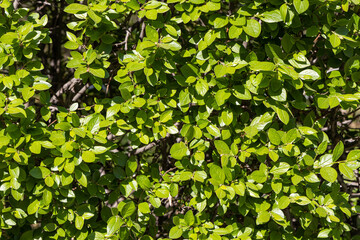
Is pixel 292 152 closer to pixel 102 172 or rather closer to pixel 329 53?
pixel 329 53

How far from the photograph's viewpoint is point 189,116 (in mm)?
2230

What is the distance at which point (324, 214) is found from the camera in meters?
2.16

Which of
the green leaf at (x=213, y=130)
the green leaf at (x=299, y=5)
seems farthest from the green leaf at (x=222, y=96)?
the green leaf at (x=299, y=5)

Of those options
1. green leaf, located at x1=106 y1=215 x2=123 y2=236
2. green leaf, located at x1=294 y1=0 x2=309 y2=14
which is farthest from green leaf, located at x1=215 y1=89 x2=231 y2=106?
green leaf, located at x1=106 y1=215 x2=123 y2=236

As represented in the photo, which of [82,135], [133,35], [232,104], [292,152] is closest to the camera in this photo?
[82,135]

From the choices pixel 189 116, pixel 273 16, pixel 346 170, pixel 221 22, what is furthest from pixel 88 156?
pixel 346 170

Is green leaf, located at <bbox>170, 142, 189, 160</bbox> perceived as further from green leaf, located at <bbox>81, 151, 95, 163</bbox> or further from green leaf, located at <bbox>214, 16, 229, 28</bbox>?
green leaf, located at <bbox>214, 16, 229, 28</bbox>

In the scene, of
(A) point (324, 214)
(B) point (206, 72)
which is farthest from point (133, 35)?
(A) point (324, 214)

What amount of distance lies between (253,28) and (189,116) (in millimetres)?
571

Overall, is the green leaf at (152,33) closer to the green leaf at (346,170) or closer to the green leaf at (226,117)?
the green leaf at (226,117)

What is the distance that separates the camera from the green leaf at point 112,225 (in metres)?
2.17

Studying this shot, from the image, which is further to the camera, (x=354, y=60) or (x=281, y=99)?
(x=354, y=60)

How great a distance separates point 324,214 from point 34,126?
158 cm

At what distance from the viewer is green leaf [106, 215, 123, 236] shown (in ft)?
7.13
